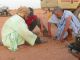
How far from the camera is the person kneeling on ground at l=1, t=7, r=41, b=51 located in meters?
5.54

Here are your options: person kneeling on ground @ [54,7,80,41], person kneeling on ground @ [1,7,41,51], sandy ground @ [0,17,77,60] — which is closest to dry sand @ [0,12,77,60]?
sandy ground @ [0,17,77,60]

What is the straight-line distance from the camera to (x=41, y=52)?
204 inches

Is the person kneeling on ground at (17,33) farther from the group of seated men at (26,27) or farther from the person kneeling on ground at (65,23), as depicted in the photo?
the person kneeling on ground at (65,23)

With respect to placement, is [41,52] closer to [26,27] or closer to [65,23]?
[26,27]

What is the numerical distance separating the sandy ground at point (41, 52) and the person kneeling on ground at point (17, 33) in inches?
4.3

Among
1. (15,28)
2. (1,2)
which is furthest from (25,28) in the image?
(1,2)

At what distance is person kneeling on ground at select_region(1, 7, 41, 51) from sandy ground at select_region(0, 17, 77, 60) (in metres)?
0.11

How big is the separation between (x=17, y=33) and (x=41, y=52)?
26.4 inches

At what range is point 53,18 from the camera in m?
6.10

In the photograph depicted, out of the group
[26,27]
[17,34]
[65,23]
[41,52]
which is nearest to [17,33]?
[17,34]

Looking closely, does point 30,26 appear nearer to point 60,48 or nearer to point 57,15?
point 57,15

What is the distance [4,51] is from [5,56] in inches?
11.6

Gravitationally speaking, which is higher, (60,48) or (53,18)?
(53,18)

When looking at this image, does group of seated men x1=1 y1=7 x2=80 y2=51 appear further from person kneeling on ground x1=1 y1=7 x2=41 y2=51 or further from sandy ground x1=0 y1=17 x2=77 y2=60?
sandy ground x1=0 y1=17 x2=77 y2=60
